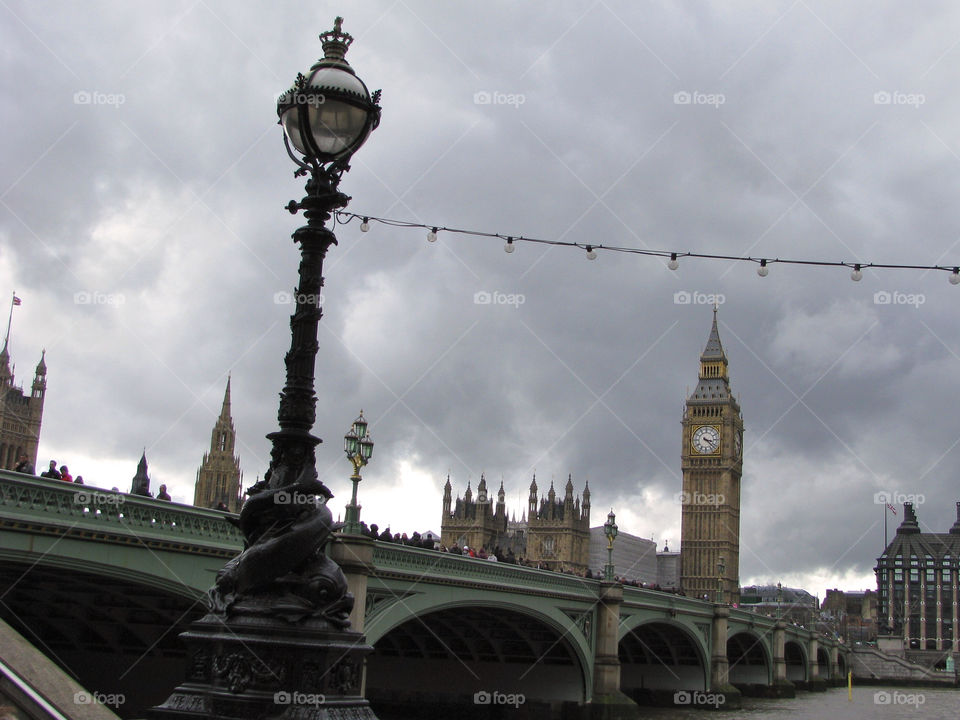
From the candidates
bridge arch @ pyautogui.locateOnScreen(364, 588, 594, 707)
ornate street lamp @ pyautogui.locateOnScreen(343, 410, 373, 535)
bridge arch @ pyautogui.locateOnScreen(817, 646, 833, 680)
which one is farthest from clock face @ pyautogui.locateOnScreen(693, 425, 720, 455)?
ornate street lamp @ pyautogui.locateOnScreen(343, 410, 373, 535)

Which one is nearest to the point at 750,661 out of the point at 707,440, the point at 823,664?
the point at 823,664

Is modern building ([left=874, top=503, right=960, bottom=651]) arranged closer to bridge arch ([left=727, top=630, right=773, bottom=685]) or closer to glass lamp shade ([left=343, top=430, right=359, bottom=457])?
bridge arch ([left=727, top=630, right=773, bottom=685])

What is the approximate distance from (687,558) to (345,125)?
13587cm

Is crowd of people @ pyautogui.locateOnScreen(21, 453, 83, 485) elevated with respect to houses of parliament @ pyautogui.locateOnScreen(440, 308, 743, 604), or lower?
lower

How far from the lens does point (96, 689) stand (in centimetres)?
2992

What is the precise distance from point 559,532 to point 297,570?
395 feet

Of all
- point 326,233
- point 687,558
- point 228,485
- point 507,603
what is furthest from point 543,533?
point 326,233

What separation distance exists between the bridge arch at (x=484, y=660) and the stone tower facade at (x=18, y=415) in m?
70.2

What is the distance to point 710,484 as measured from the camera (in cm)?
13900

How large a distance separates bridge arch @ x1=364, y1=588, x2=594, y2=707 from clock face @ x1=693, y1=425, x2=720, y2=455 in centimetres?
10274

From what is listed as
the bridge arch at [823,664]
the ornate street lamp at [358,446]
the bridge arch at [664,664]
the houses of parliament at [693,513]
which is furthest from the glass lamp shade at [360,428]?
the houses of parliament at [693,513]

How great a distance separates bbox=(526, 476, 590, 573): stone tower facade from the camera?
123m

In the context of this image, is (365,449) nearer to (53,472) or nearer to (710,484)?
(53,472)

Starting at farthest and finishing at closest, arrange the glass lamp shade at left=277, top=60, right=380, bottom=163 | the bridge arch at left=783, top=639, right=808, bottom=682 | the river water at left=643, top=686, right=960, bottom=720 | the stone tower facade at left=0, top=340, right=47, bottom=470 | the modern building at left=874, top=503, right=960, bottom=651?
the modern building at left=874, top=503, right=960, bottom=651
the stone tower facade at left=0, top=340, right=47, bottom=470
the bridge arch at left=783, top=639, right=808, bottom=682
the river water at left=643, top=686, right=960, bottom=720
the glass lamp shade at left=277, top=60, right=380, bottom=163
